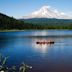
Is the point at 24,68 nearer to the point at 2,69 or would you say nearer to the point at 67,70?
the point at 2,69

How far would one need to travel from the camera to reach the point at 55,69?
2994 centimetres

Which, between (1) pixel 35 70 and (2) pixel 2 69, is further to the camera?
(1) pixel 35 70

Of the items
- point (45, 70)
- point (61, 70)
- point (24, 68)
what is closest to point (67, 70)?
point (61, 70)

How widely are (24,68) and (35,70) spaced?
→ 76.7 feet

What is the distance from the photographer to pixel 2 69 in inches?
226

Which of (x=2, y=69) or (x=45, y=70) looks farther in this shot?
(x=45, y=70)

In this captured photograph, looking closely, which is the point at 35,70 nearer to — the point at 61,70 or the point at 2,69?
the point at 61,70

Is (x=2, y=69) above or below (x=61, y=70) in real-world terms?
above

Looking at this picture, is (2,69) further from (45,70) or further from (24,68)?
(45,70)

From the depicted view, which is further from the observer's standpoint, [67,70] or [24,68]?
[67,70]

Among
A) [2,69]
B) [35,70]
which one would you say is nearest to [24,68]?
[2,69]

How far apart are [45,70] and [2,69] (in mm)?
23949

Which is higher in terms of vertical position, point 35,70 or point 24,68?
point 24,68

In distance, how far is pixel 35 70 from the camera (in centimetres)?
2884
